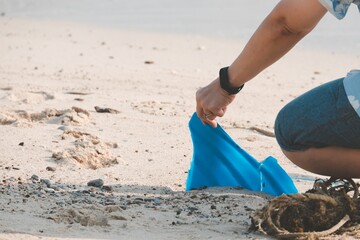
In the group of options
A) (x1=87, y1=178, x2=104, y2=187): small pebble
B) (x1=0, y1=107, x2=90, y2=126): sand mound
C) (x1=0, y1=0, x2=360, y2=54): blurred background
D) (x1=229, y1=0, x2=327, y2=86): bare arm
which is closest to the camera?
(x1=229, y1=0, x2=327, y2=86): bare arm

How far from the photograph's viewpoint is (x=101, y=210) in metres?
3.10

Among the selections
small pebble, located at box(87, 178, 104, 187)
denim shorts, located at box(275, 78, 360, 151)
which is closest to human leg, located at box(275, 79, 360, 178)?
denim shorts, located at box(275, 78, 360, 151)

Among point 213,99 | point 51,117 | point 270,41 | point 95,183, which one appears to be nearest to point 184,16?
point 51,117

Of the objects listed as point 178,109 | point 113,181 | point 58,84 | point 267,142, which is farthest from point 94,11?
point 113,181

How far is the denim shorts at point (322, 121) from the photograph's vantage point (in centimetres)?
305

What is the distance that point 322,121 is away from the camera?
3.12 metres

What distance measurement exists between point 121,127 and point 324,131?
1885 mm

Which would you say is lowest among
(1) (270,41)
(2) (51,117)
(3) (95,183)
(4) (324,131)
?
(2) (51,117)

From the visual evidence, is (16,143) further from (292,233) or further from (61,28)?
(61,28)

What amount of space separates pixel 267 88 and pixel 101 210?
3.45 metres

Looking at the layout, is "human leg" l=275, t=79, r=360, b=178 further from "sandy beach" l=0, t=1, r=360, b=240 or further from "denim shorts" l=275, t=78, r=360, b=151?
"sandy beach" l=0, t=1, r=360, b=240

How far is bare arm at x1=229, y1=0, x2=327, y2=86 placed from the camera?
2914 millimetres

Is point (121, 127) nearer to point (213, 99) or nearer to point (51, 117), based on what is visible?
point (51, 117)

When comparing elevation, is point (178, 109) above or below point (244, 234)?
below
